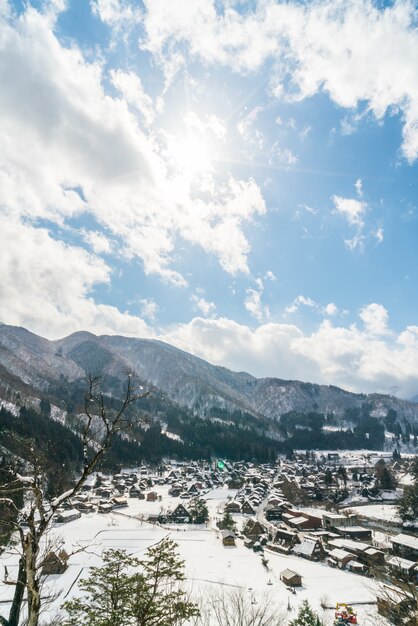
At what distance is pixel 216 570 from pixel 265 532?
82.8ft

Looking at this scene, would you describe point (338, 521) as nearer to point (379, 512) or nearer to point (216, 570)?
point (379, 512)

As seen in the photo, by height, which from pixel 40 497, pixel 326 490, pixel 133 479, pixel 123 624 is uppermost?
pixel 40 497

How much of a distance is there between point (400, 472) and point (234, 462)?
70.3 metres

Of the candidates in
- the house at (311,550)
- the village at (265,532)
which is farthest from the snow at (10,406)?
the house at (311,550)

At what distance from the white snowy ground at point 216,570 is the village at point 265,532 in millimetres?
167

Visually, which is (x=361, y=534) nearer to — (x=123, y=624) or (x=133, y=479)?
(x=123, y=624)

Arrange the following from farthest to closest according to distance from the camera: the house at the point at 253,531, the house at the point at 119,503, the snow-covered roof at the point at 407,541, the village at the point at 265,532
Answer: the house at the point at 119,503 < the house at the point at 253,531 < the snow-covered roof at the point at 407,541 < the village at the point at 265,532

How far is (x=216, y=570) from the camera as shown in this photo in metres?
37.4

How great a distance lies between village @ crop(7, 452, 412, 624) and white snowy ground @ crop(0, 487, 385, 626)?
0.17 metres

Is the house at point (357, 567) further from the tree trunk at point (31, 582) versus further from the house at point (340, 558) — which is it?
the tree trunk at point (31, 582)

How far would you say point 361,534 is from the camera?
185ft

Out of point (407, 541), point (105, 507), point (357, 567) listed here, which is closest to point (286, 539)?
point (357, 567)

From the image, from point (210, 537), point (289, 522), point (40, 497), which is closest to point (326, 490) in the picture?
point (289, 522)

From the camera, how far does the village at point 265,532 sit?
3325 cm
